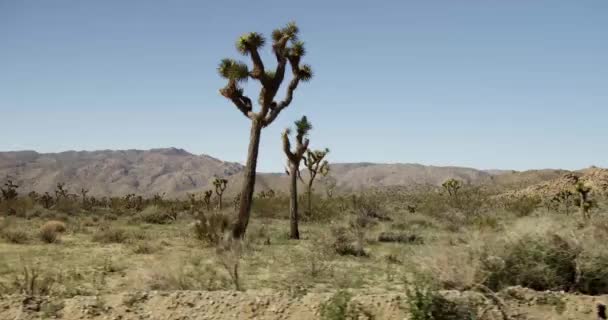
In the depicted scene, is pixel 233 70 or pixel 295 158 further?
pixel 295 158

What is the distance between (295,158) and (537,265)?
51.6 feet

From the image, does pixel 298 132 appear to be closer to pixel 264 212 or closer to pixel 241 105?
pixel 241 105

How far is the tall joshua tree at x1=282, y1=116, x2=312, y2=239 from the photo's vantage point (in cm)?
2053

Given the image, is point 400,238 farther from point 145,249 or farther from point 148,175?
point 148,175

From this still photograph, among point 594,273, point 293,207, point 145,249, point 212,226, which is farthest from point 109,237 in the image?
point 594,273

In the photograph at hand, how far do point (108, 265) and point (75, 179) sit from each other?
510ft

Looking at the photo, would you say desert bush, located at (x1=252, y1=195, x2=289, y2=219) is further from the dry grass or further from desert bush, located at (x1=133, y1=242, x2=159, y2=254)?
desert bush, located at (x1=133, y1=242, x2=159, y2=254)

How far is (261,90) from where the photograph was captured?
1727cm

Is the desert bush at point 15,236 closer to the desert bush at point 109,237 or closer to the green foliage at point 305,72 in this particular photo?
the desert bush at point 109,237

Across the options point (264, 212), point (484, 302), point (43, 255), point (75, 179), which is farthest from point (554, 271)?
point (75, 179)

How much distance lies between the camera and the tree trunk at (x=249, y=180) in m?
16.3

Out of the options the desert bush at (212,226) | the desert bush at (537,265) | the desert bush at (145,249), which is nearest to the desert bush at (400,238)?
the desert bush at (212,226)

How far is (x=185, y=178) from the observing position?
A: 17262 cm

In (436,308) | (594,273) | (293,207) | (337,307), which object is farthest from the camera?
(293,207)
